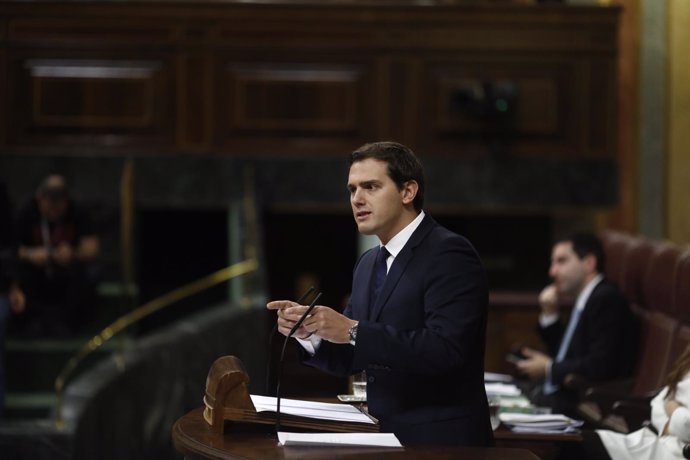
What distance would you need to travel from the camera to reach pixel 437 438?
251 centimetres

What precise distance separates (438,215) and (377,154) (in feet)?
18.9

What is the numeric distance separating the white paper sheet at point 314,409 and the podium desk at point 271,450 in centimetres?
6

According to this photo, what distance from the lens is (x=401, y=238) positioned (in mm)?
2592

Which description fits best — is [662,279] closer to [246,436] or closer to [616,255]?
[616,255]

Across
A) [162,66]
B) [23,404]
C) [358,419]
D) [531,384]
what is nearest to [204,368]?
[23,404]

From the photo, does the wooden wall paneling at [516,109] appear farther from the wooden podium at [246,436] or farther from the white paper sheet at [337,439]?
the white paper sheet at [337,439]

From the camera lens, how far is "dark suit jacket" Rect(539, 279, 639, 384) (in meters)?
4.55

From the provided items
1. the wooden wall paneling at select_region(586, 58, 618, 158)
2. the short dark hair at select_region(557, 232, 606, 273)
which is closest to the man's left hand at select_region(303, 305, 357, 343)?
the short dark hair at select_region(557, 232, 606, 273)

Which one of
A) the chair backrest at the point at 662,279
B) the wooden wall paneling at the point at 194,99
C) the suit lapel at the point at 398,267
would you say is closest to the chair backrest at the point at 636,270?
the chair backrest at the point at 662,279

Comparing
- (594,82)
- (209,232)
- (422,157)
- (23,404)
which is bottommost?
(23,404)

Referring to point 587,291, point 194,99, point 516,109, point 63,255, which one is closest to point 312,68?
point 194,99

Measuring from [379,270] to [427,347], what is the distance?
332 mm

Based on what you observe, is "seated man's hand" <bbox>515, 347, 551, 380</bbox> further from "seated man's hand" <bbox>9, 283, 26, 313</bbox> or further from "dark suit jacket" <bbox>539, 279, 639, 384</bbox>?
"seated man's hand" <bbox>9, 283, 26, 313</bbox>

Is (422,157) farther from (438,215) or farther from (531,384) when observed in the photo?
(531,384)
